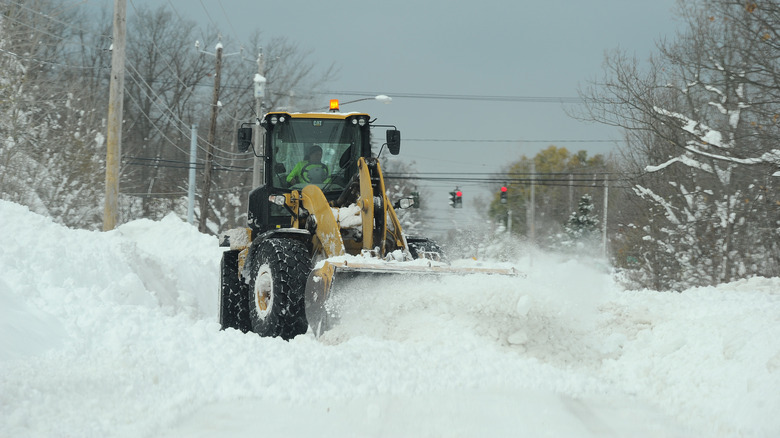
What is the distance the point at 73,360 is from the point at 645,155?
21.5m

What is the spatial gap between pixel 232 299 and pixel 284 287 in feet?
8.50

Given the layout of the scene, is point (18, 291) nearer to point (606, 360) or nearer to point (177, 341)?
point (177, 341)

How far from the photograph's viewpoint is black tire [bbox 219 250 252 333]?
33.7 ft

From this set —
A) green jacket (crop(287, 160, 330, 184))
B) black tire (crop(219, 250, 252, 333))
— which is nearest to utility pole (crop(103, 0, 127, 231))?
black tire (crop(219, 250, 252, 333))

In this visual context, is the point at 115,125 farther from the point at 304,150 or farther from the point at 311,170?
the point at 311,170

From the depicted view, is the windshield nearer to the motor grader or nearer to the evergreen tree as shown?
the motor grader

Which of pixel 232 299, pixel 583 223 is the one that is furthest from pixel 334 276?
pixel 583 223

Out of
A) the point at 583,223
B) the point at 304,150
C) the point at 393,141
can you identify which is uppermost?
the point at 393,141

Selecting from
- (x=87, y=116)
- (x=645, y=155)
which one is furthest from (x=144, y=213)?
(x=645, y=155)

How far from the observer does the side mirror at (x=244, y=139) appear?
9.79 m

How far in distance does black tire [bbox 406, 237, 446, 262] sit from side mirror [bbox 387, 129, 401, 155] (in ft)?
3.72

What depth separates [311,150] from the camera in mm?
9859

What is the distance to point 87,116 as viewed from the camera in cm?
3022

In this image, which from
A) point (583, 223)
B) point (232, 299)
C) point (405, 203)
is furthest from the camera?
point (583, 223)
